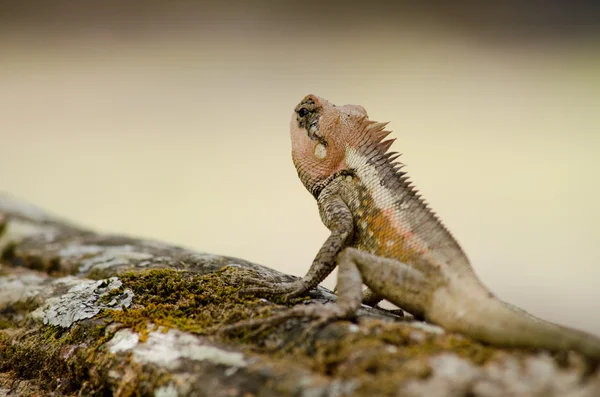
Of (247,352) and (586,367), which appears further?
(247,352)

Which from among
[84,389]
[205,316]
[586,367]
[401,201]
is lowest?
[84,389]

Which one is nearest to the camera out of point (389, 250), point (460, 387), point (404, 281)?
point (460, 387)

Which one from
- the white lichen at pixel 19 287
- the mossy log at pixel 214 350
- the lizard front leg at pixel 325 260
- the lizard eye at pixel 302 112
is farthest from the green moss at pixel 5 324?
the lizard eye at pixel 302 112

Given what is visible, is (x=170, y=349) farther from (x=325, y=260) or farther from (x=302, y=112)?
(x=302, y=112)

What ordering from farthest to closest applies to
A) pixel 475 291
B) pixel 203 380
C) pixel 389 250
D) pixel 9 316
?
1. pixel 9 316
2. pixel 389 250
3. pixel 475 291
4. pixel 203 380

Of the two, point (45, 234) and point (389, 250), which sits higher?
point (389, 250)

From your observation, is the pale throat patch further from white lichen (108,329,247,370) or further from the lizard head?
white lichen (108,329,247,370)

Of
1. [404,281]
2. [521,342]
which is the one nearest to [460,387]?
[521,342]

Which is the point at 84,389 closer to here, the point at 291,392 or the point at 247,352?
the point at 247,352
